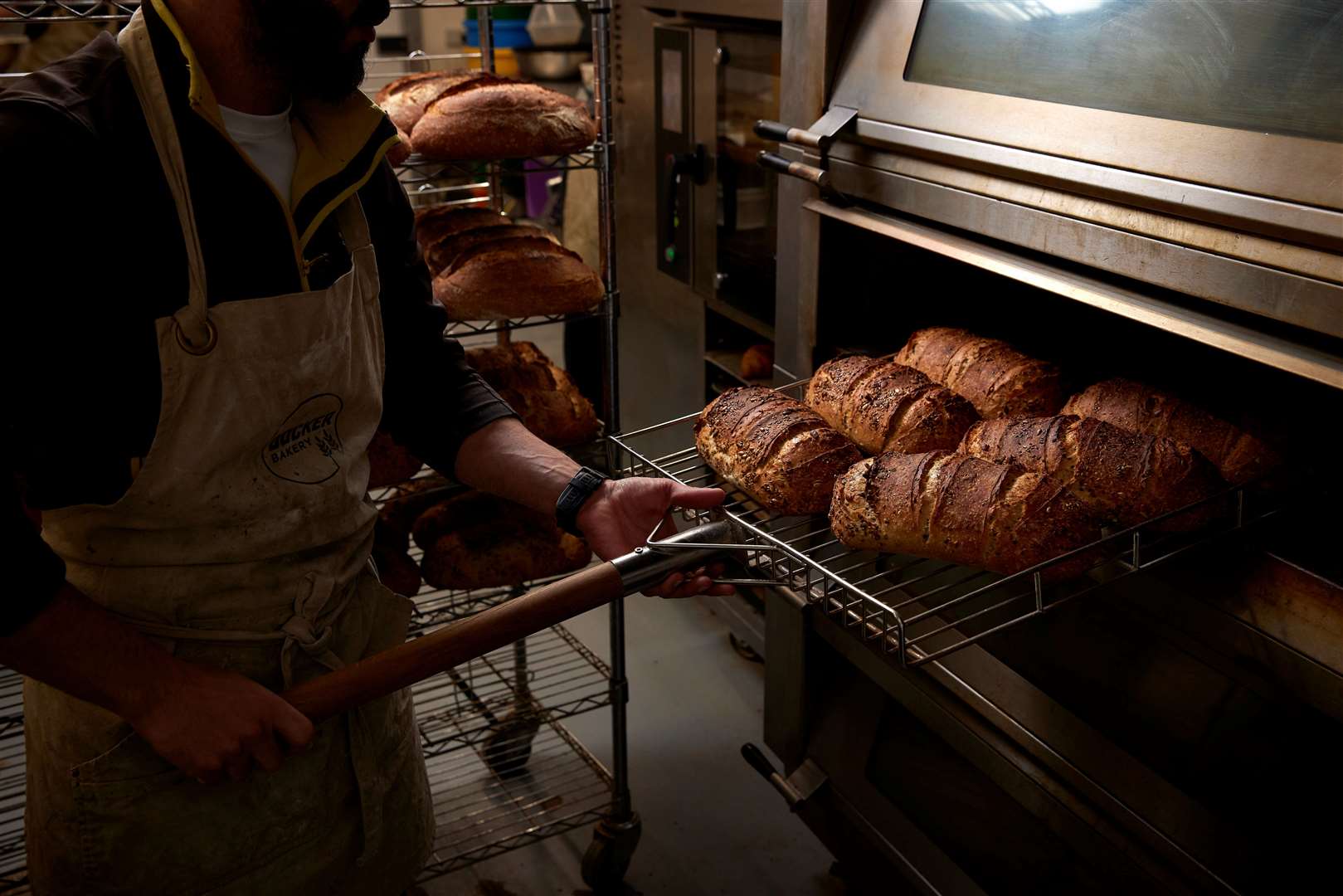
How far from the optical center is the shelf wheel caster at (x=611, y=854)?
2379 millimetres

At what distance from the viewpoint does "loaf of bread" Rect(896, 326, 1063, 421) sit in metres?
1.58

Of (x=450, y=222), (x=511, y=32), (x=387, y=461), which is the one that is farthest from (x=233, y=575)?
(x=511, y=32)

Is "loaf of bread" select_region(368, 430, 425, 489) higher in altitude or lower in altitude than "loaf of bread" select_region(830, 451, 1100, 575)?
lower

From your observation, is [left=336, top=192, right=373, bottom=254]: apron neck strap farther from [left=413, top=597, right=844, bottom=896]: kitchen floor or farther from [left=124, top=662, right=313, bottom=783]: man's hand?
[left=413, top=597, right=844, bottom=896]: kitchen floor

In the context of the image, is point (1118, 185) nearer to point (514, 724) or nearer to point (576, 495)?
point (576, 495)

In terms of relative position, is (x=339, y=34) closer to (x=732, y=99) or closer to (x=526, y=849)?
(x=732, y=99)

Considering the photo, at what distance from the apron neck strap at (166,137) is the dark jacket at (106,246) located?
0.01 metres

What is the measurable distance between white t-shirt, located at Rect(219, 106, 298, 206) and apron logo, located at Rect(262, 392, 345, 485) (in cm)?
27

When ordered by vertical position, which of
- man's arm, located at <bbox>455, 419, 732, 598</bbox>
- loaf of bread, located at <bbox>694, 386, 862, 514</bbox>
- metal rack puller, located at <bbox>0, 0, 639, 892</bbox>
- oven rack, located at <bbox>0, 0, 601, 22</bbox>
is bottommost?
metal rack puller, located at <bbox>0, 0, 639, 892</bbox>

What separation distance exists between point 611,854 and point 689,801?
318 mm

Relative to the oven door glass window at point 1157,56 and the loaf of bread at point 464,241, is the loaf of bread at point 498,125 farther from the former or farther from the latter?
the oven door glass window at point 1157,56

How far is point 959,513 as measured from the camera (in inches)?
50.6

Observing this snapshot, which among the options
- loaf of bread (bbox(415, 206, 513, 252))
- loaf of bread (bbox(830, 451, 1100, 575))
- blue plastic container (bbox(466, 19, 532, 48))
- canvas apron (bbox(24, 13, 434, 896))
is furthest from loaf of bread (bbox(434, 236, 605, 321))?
blue plastic container (bbox(466, 19, 532, 48))

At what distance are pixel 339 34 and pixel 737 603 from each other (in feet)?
6.95
